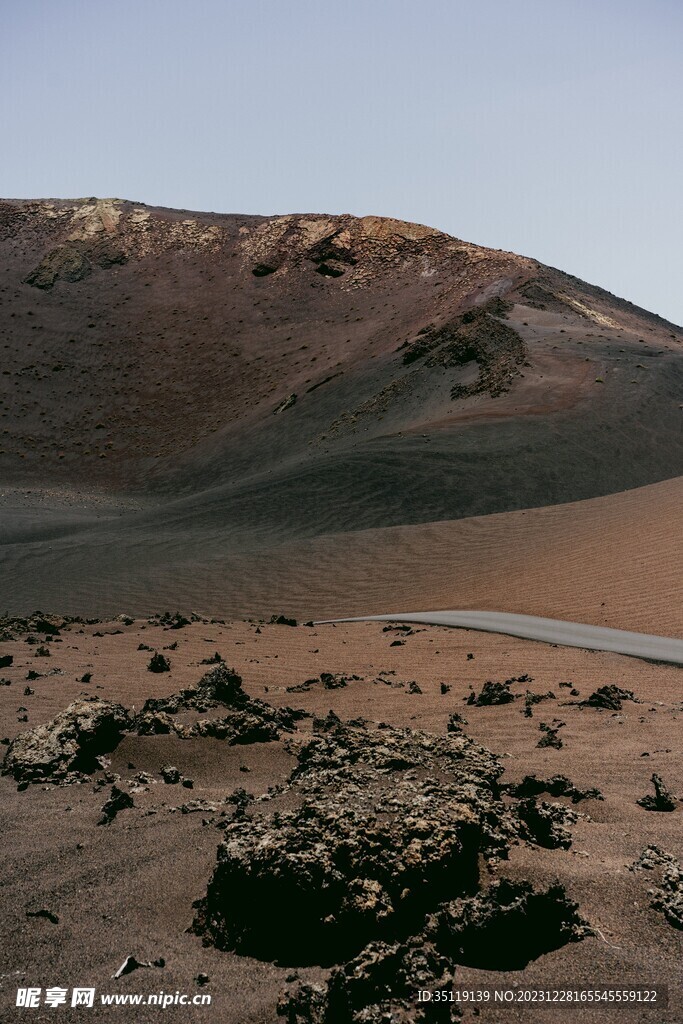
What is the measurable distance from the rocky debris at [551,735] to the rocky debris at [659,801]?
1.54 metres

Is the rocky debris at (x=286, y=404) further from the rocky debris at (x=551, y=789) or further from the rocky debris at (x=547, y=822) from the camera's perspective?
the rocky debris at (x=547, y=822)

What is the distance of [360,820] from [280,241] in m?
67.2

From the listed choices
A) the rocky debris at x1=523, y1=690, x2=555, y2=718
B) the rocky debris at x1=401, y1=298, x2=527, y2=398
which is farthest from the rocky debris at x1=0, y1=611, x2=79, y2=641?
the rocky debris at x1=401, y1=298, x2=527, y2=398

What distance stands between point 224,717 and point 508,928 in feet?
13.6

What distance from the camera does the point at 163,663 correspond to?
1041 centimetres

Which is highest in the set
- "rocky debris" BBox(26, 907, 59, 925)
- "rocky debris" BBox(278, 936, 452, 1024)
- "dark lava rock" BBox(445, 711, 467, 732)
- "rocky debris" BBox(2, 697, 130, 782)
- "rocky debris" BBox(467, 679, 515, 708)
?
"rocky debris" BBox(278, 936, 452, 1024)

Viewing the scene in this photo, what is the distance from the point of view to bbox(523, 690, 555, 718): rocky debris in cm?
814

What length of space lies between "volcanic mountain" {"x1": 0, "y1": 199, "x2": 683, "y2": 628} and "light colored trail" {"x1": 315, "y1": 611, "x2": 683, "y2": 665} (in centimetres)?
105

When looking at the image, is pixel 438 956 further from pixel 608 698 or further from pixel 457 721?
pixel 608 698

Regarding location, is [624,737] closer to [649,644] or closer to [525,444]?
[649,644]

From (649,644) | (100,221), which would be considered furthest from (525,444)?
(100,221)

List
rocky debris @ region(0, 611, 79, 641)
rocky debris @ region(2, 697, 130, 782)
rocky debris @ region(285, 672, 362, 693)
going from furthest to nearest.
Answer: rocky debris @ region(0, 611, 79, 641)
rocky debris @ region(285, 672, 362, 693)
rocky debris @ region(2, 697, 130, 782)

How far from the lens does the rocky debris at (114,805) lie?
5.03m

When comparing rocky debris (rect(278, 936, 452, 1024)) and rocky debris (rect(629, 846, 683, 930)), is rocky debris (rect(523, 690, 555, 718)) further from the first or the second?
rocky debris (rect(278, 936, 452, 1024))
